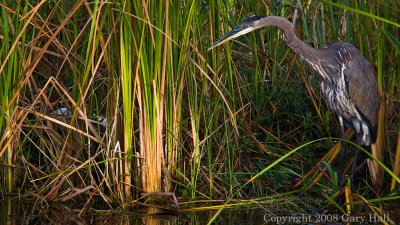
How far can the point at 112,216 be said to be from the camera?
12.9ft

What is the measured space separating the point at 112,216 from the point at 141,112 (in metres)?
0.60

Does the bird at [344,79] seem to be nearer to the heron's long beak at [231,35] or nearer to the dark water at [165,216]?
the heron's long beak at [231,35]

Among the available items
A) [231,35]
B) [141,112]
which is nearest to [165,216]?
[141,112]

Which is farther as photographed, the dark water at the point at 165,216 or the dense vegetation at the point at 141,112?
the dense vegetation at the point at 141,112

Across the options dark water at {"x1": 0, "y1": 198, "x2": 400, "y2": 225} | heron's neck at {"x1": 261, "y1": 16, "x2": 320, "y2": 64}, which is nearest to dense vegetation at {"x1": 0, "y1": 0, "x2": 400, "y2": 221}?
dark water at {"x1": 0, "y1": 198, "x2": 400, "y2": 225}

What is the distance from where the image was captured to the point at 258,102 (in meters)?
5.25

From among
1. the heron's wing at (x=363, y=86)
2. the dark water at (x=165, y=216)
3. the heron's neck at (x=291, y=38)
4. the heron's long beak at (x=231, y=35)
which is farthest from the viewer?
the heron's wing at (x=363, y=86)

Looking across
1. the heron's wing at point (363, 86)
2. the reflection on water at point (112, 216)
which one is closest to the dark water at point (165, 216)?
the reflection on water at point (112, 216)

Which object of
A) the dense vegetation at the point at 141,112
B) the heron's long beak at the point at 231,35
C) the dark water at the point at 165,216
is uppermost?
A: the heron's long beak at the point at 231,35

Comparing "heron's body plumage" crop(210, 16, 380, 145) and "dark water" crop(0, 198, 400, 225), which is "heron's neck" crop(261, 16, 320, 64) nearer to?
"heron's body plumage" crop(210, 16, 380, 145)

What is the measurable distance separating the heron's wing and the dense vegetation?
11 centimetres

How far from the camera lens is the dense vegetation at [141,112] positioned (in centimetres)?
397

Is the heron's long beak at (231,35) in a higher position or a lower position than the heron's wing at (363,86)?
higher

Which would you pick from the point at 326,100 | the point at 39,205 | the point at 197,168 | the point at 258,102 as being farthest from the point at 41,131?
the point at 326,100
